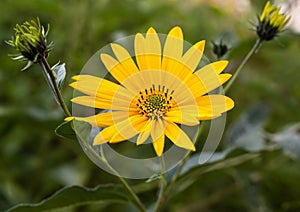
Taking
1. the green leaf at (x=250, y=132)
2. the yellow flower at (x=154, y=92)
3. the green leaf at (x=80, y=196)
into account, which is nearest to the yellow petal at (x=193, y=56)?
the yellow flower at (x=154, y=92)

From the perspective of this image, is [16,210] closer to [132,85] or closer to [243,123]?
[132,85]

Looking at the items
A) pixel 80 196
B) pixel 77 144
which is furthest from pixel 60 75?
pixel 77 144

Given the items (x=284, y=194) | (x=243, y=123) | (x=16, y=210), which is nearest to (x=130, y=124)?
(x=16, y=210)

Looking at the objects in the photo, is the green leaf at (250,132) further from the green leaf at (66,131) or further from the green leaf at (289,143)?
the green leaf at (66,131)

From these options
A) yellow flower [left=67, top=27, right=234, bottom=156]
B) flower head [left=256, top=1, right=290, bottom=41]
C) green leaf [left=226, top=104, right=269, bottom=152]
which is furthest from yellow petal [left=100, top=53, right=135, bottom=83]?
green leaf [left=226, top=104, right=269, bottom=152]

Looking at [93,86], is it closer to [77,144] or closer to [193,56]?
[193,56]

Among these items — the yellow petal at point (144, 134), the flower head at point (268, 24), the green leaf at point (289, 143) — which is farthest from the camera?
the green leaf at point (289, 143)
